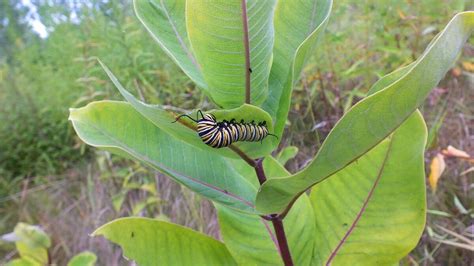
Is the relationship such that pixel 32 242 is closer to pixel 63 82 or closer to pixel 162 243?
pixel 162 243

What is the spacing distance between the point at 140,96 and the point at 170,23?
208 centimetres

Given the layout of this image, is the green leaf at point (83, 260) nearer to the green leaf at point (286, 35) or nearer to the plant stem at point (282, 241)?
the plant stem at point (282, 241)

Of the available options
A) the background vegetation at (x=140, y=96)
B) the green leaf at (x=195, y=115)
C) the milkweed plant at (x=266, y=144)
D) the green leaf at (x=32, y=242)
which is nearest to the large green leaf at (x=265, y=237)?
the milkweed plant at (x=266, y=144)

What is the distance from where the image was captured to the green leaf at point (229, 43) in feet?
1.97

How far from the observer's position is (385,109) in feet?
1.88

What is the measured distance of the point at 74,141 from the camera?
412 centimetres

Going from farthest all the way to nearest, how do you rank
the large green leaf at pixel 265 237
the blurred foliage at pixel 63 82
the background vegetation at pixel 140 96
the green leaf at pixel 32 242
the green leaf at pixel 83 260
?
the blurred foliage at pixel 63 82 → the background vegetation at pixel 140 96 → the green leaf at pixel 32 242 → the green leaf at pixel 83 260 → the large green leaf at pixel 265 237

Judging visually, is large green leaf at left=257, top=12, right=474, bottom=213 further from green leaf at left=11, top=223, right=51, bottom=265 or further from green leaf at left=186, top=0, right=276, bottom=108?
green leaf at left=11, top=223, right=51, bottom=265

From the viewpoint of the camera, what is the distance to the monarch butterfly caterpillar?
2.06 ft

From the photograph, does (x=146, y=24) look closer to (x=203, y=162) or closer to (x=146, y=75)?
(x=203, y=162)

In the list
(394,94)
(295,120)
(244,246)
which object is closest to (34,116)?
(295,120)

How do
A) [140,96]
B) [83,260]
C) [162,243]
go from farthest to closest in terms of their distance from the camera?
[140,96]
[83,260]
[162,243]

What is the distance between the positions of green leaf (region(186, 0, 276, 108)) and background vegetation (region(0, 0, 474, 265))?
1262 mm

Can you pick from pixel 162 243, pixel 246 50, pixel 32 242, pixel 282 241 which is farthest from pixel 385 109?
pixel 32 242
